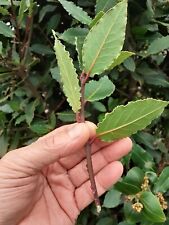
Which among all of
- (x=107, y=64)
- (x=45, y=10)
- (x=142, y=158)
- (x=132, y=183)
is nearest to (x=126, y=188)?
(x=132, y=183)

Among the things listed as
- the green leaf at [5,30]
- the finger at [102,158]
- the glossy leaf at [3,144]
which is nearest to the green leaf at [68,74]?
the finger at [102,158]

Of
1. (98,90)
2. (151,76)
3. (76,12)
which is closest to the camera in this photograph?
(98,90)

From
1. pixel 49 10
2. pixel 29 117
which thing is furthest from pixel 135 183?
pixel 49 10

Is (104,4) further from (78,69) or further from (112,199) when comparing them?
(112,199)

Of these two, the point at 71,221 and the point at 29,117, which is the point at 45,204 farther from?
the point at 29,117

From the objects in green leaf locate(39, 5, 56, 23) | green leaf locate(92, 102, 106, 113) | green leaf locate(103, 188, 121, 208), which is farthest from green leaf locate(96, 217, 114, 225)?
green leaf locate(39, 5, 56, 23)

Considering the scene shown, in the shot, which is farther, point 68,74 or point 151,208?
point 151,208

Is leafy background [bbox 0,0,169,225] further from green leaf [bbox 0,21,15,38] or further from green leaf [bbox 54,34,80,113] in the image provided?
green leaf [bbox 54,34,80,113]
